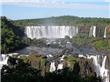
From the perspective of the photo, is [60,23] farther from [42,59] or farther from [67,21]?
[42,59]

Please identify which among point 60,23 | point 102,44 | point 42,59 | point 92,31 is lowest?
point 92,31

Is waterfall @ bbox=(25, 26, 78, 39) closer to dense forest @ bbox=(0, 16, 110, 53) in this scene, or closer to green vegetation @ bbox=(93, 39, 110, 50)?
dense forest @ bbox=(0, 16, 110, 53)

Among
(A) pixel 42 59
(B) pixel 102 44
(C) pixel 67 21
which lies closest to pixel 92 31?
(C) pixel 67 21

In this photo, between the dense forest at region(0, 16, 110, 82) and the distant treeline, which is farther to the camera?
the distant treeline

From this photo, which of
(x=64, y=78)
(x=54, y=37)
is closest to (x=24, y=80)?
(x=64, y=78)

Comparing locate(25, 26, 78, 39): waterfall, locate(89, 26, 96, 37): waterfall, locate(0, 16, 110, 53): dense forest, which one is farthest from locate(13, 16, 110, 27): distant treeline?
locate(25, 26, 78, 39): waterfall

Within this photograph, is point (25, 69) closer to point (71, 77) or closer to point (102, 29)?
point (71, 77)

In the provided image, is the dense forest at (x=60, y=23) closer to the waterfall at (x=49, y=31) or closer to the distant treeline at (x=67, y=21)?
the distant treeline at (x=67, y=21)

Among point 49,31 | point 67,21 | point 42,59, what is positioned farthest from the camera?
point 67,21
